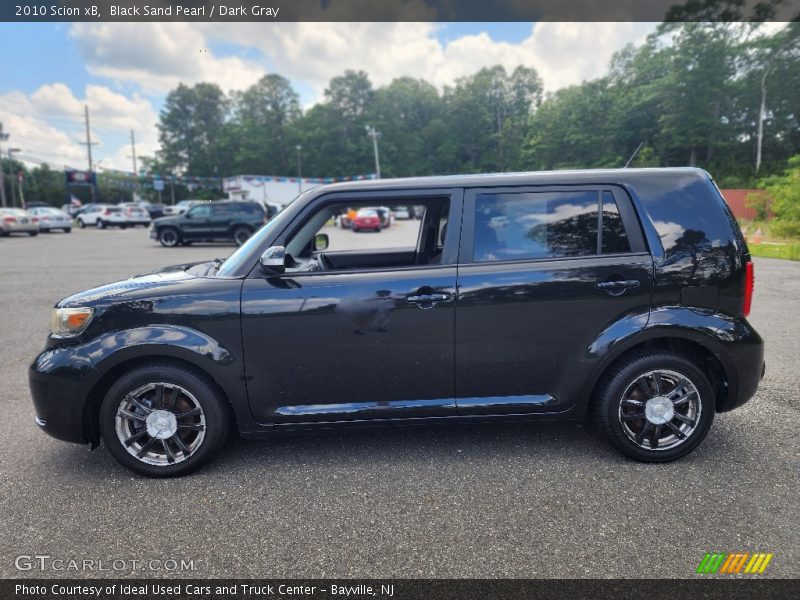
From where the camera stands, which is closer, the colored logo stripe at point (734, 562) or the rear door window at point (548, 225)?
the colored logo stripe at point (734, 562)

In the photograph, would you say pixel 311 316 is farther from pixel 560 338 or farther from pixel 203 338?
pixel 560 338

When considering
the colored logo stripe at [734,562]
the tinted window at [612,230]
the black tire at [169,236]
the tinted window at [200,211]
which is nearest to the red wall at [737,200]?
the tinted window at [200,211]

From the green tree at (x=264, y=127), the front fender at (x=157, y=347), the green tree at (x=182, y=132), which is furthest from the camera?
the green tree at (x=182, y=132)

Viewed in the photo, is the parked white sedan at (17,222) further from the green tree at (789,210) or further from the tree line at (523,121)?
the green tree at (789,210)

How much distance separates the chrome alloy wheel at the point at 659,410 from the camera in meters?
3.14

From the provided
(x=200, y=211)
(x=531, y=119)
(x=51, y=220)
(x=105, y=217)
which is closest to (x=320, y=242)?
(x=200, y=211)

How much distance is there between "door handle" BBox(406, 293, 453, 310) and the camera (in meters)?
3.01

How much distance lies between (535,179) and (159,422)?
278 centimetres

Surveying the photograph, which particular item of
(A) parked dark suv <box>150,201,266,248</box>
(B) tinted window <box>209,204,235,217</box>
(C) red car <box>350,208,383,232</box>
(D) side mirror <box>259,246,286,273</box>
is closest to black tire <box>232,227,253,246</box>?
(A) parked dark suv <box>150,201,266,248</box>

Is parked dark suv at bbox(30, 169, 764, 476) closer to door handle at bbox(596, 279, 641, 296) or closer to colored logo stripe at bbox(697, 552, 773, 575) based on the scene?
door handle at bbox(596, 279, 641, 296)

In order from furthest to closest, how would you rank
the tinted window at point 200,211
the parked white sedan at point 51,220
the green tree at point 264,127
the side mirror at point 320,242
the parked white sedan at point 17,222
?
1. the green tree at point 264,127
2. the parked white sedan at point 51,220
3. the parked white sedan at point 17,222
4. the tinted window at point 200,211
5. the side mirror at point 320,242

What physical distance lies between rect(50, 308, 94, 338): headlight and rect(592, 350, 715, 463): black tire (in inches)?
127

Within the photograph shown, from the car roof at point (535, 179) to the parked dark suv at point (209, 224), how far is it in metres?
17.7

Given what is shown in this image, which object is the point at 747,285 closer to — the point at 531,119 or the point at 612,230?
the point at 612,230
